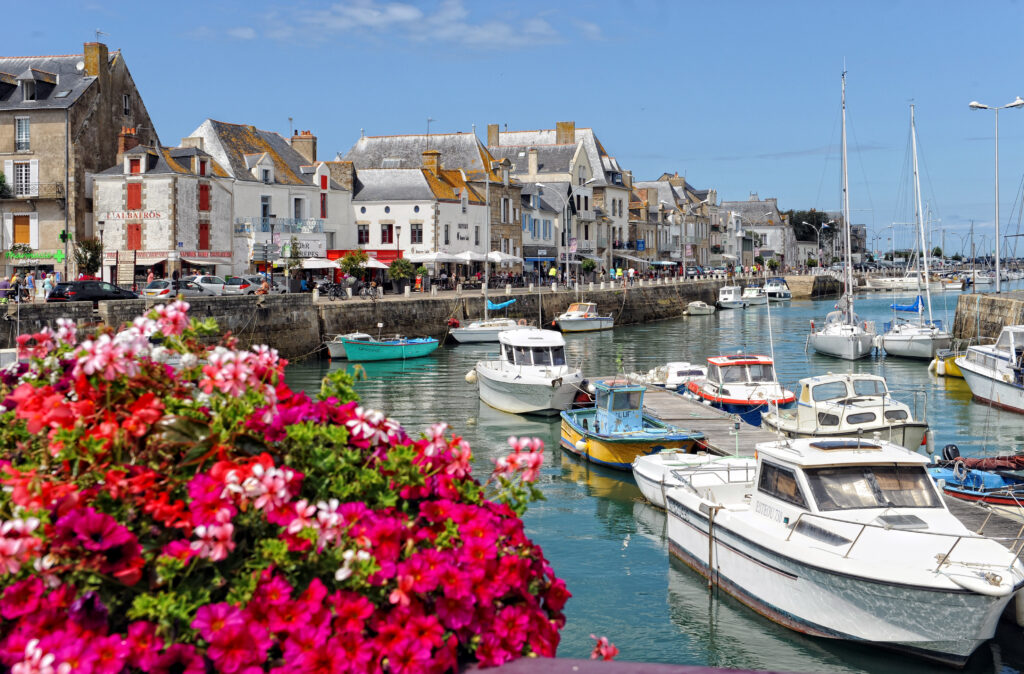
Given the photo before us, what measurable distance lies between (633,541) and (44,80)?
139 feet

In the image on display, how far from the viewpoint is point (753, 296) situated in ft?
293

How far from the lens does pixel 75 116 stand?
A: 47344 millimetres

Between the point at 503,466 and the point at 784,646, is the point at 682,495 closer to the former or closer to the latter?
the point at 784,646

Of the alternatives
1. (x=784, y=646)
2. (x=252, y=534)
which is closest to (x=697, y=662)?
(x=784, y=646)

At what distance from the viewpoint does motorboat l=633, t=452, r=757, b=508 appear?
53.5 feet

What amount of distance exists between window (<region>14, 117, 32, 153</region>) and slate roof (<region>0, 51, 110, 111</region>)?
56 centimetres

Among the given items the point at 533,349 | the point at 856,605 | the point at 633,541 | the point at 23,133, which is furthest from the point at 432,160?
the point at 856,605

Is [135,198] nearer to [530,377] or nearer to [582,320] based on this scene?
[582,320]

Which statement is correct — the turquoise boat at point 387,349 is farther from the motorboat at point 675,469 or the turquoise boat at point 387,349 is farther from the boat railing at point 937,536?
the boat railing at point 937,536

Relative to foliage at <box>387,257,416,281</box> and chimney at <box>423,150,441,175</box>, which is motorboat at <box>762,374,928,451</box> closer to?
foliage at <box>387,257,416,281</box>

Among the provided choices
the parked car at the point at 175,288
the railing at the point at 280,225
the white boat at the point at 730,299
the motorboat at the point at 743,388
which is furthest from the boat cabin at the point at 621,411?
the white boat at the point at 730,299

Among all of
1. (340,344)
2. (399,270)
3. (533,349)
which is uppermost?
(399,270)

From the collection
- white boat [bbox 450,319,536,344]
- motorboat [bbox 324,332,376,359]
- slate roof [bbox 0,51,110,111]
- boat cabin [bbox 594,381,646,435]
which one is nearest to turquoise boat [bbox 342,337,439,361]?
motorboat [bbox 324,332,376,359]

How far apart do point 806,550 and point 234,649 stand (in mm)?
9251
